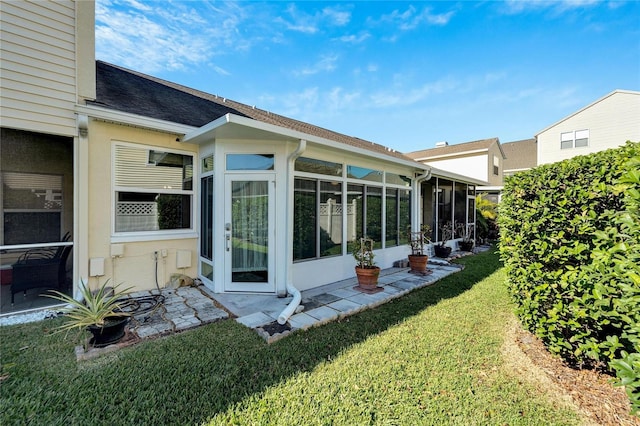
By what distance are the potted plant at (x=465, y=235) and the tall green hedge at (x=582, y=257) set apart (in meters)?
7.66

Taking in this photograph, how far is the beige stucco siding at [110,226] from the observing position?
4449 mm

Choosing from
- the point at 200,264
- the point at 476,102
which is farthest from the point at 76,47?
the point at 476,102

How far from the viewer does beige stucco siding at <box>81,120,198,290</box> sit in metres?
4.45

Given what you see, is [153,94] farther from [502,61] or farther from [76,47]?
[502,61]

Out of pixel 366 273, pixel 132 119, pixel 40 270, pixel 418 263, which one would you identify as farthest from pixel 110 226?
pixel 418 263

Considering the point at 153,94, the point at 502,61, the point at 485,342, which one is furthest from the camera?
the point at 502,61

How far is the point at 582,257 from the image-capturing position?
8.87ft

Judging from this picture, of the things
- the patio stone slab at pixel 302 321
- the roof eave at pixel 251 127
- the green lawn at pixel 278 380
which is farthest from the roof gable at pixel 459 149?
the patio stone slab at pixel 302 321

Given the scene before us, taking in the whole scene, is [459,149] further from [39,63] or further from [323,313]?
[39,63]

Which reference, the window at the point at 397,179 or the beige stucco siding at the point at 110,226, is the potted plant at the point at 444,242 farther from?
the beige stucco siding at the point at 110,226

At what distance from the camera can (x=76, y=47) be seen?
4.30 metres

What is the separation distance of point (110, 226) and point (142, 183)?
3.03 ft

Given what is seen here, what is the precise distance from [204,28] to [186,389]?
26.3 feet

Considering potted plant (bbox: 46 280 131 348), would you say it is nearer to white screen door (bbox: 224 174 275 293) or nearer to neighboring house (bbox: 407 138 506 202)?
white screen door (bbox: 224 174 275 293)
